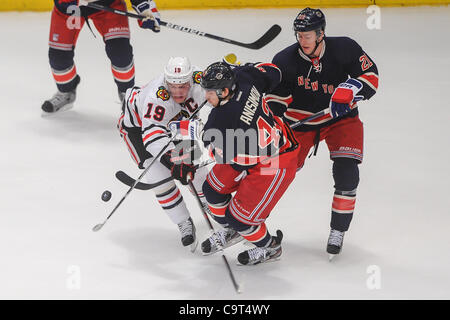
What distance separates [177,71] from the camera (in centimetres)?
361

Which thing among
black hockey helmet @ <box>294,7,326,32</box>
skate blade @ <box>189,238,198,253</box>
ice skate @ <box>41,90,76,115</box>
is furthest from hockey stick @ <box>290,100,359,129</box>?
ice skate @ <box>41,90,76,115</box>

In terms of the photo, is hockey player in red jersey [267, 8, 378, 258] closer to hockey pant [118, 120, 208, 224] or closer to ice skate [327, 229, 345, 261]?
ice skate [327, 229, 345, 261]

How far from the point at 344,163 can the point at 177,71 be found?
833 millimetres

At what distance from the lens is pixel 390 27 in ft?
21.1

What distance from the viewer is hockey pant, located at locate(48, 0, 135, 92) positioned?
5.16 m

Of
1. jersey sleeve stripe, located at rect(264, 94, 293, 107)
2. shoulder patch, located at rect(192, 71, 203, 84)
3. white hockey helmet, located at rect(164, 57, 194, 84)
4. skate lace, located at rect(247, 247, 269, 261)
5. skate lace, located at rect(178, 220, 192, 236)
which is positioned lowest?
skate lace, located at rect(247, 247, 269, 261)

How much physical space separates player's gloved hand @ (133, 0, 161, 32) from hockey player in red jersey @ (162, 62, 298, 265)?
5.23 ft

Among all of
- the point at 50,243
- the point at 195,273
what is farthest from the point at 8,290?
the point at 195,273

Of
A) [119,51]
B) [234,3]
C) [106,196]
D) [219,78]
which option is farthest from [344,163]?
[234,3]

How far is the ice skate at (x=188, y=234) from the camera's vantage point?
3785 mm

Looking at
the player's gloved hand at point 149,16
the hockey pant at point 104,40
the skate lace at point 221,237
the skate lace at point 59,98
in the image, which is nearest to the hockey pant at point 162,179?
the skate lace at point 221,237

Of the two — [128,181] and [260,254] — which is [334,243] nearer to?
[260,254]

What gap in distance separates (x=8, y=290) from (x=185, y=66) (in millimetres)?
1210

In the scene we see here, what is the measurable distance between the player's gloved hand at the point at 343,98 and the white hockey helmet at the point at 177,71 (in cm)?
64
